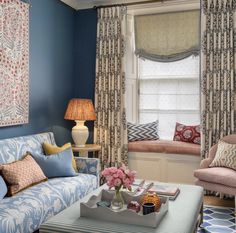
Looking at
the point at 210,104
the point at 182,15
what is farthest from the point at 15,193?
the point at 182,15

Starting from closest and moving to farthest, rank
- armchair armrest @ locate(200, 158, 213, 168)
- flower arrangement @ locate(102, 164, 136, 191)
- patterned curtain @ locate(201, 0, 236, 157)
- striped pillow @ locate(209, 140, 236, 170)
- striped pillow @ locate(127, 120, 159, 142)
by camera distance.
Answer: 1. flower arrangement @ locate(102, 164, 136, 191)
2. striped pillow @ locate(209, 140, 236, 170)
3. armchair armrest @ locate(200, 158, 213, 168)
4. patterned curtain @ locate(201, 0, 236, 157)
5. striped pillow @ locate(127, 120, 159, 142)

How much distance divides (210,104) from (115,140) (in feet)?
4.48

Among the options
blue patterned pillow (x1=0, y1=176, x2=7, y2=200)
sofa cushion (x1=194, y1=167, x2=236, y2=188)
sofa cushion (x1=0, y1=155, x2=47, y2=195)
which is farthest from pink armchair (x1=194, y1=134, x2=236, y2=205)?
blue patterned pillow (x1=0, y1=176, x2=7, y2=200)

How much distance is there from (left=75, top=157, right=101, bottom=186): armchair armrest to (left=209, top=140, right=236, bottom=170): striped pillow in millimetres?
1295

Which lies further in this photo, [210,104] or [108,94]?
[108,94]

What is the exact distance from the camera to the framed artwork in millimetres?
3041

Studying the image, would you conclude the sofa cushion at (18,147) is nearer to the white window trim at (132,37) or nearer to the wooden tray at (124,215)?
the wooden tray at (124,215)

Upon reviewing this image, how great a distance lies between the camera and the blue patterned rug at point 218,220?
9.18 feet

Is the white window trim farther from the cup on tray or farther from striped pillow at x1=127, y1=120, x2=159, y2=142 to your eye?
the cup on tray

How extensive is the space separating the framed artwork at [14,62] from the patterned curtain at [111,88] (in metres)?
1.16

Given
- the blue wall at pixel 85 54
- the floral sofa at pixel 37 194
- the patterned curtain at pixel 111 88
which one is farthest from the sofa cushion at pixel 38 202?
the blue wall at pixel 85 54

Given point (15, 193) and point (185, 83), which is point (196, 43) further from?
point (15, 193)

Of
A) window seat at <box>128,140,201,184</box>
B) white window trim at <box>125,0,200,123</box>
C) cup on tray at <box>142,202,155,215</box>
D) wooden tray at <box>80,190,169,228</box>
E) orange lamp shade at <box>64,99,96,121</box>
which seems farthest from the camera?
white window trim at <box>125,0,200,123</box>

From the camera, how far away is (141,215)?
1.84m
